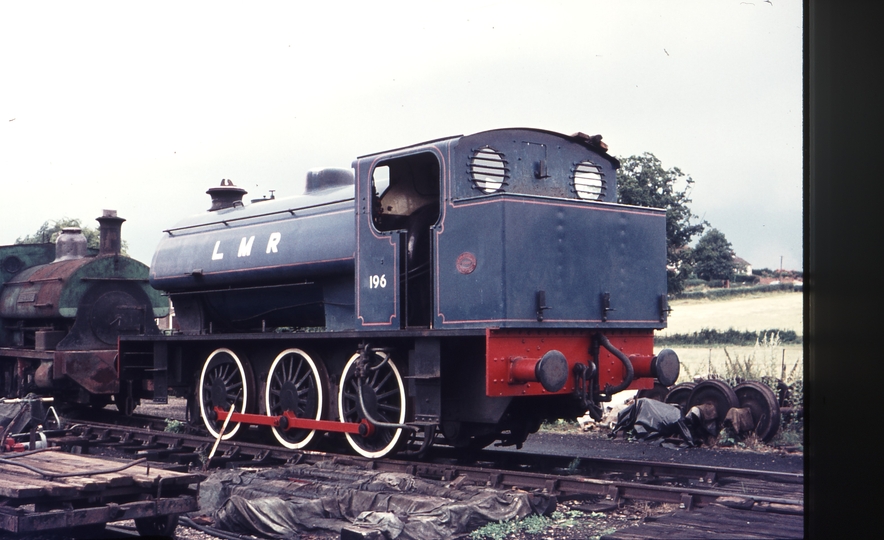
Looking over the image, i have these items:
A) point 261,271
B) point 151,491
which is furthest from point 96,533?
point 261,271

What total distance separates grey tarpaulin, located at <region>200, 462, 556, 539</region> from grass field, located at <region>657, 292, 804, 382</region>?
384 cm

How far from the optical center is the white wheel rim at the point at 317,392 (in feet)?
30.9

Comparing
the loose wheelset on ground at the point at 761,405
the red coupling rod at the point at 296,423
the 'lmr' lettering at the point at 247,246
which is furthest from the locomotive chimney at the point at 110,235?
the loose wheelset on ground at the point at 761,405

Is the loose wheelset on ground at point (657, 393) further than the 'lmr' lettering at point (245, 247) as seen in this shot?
Yes

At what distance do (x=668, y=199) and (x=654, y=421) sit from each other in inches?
264

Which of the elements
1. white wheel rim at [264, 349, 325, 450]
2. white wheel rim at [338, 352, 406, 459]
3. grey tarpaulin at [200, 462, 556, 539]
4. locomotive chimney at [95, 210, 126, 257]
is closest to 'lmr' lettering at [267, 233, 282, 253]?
white wheel rim at [264, 349, 325, 450]

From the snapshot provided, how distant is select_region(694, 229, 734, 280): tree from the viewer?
16.2 meters

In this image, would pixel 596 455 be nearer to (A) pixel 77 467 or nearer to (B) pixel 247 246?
(B) pixel 247 246

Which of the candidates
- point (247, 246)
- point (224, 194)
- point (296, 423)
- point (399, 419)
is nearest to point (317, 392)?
point (296, 423)

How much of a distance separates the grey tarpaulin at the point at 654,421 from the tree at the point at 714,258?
18.9ft

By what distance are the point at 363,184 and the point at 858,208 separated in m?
4.76

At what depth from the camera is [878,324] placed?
16.9ft

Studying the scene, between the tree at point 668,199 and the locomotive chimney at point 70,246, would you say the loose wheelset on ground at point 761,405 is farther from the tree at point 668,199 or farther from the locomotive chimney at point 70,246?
the locomotive chimney at point 70,246

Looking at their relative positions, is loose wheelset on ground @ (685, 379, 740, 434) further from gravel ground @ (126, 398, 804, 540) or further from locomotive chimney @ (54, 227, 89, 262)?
locomotive chimney @ (54, 227, 89, 262)
